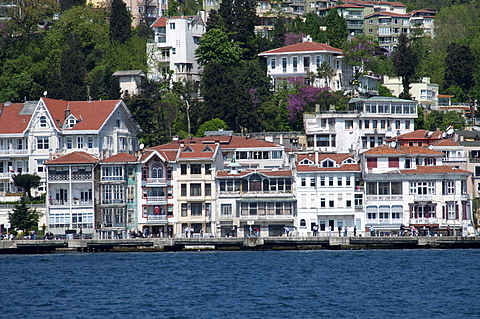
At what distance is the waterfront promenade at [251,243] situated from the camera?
79938 millimetres

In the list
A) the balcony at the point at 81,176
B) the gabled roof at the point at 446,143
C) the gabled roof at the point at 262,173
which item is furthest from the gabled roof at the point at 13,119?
the gabled roof at the point at 446,143

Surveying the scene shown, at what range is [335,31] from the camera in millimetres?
119500

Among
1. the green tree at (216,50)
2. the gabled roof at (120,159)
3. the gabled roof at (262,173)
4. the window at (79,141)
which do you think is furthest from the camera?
the green tree at (216,50)

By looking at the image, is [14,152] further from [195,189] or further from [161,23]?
[161,23]

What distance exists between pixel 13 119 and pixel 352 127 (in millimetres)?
33996

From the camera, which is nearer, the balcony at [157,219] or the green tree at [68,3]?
the balcony at [157,219]

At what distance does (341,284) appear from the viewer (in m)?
64.3

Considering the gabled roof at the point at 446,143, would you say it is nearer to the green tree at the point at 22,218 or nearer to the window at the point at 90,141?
the window at the point at 90,141

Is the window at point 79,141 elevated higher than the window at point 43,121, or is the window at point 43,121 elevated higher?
the window at point 43,121

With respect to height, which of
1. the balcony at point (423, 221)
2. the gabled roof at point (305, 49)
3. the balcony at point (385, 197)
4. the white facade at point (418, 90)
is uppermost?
the gabled roof at point (305, 49)

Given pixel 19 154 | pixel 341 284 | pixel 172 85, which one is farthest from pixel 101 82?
pixel 341 284

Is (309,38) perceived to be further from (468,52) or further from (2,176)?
(2,176)

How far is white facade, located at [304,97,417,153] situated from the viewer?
97.3m

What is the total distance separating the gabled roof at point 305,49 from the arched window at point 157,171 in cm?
2829
